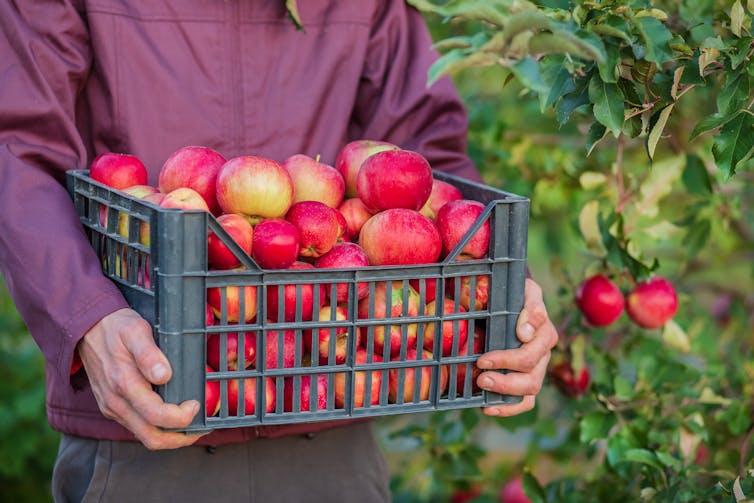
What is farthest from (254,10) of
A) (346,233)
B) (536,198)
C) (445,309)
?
(536,198)

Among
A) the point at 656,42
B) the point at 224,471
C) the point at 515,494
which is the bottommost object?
the point at 515,494

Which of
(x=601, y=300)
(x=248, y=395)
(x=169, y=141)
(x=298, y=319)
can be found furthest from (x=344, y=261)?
(x=601, y=300)

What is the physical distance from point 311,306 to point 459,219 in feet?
0.97

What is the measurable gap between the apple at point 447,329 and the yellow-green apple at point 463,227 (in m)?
0.09

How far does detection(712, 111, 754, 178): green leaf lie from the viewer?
1435 millimetres

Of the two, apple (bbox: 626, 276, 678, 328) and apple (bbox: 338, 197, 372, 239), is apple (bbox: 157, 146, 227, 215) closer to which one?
apple (bbox: 338, 197, 372, 239)

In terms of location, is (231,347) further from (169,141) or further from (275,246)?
(169,141)

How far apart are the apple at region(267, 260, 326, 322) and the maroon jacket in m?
0.25

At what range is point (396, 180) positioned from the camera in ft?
5.06

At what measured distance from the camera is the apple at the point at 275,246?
1.38 m

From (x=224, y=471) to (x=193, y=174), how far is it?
0.56 m

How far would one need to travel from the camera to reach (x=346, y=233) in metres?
1.62

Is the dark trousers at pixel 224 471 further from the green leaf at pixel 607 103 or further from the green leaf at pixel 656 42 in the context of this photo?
the green leaf at pixel 656 42

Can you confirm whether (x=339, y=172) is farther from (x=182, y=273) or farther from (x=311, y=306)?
(x=182, y=273)
